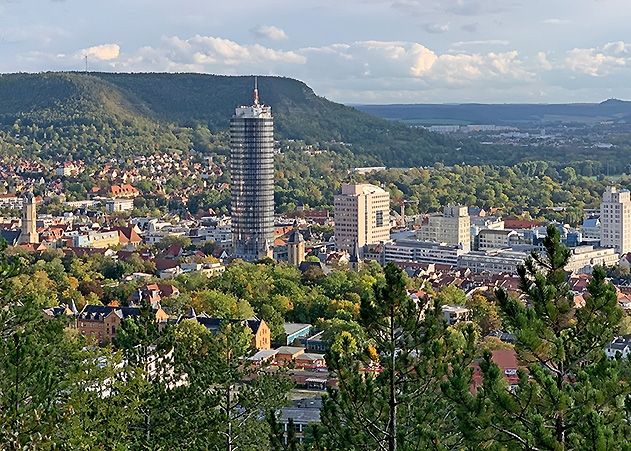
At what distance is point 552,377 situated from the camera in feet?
30.6

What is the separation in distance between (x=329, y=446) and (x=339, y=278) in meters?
36.6

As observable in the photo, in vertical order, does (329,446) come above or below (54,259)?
above

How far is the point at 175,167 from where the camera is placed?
113625mm

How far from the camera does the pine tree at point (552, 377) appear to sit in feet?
29.7

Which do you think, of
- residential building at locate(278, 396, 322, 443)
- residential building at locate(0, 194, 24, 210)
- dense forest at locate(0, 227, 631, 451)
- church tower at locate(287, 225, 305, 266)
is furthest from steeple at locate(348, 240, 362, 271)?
dense forest at locate(0, 227, 631, 451)

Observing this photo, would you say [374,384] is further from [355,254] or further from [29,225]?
[29,225]

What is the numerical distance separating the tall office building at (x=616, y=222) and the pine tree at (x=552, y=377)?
58612mm

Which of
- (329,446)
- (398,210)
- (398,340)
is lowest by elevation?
(398,210)

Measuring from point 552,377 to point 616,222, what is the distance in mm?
60023

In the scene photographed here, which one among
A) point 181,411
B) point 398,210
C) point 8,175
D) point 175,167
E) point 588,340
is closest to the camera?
point 588,340

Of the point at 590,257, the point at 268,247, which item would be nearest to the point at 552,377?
the point at 590,257

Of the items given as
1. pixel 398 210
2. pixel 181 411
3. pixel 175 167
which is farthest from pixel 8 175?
pixel 181 411

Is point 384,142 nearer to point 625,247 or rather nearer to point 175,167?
point 175,167

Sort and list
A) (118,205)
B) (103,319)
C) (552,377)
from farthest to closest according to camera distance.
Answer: (118,205), (103,319), (552,377)
